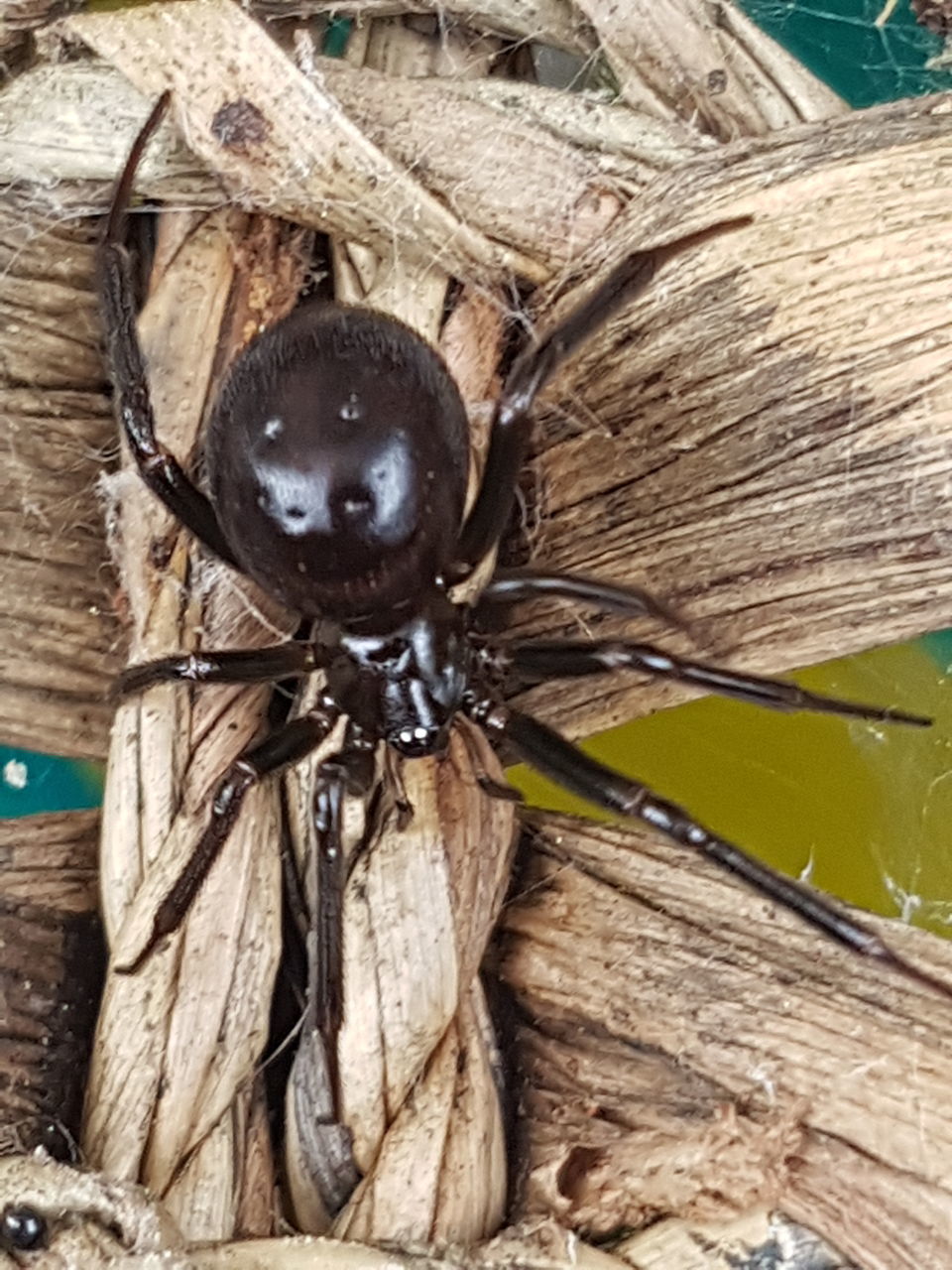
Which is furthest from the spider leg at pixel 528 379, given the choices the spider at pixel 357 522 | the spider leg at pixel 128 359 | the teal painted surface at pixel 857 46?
the teal painted surface at pixel 857 46

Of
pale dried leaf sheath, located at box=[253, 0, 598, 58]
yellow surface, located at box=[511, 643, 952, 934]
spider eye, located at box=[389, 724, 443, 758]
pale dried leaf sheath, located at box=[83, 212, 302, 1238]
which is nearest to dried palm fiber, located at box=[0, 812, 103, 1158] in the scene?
pale dried leaf sheath, located at box=[83, 212, 302, 1238]

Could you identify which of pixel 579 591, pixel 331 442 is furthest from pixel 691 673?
pixel 331 442

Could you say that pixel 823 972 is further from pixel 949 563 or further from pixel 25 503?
pixel 25 503

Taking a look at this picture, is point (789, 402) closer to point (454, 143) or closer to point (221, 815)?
point (454, 143)

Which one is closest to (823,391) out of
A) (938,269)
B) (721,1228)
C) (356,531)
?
(938,269)

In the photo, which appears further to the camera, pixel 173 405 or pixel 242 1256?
pixel 173 405

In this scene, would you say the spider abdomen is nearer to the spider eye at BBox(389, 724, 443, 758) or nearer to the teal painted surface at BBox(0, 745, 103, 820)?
the spider eye at BBox(389, 724, 443, 758)
